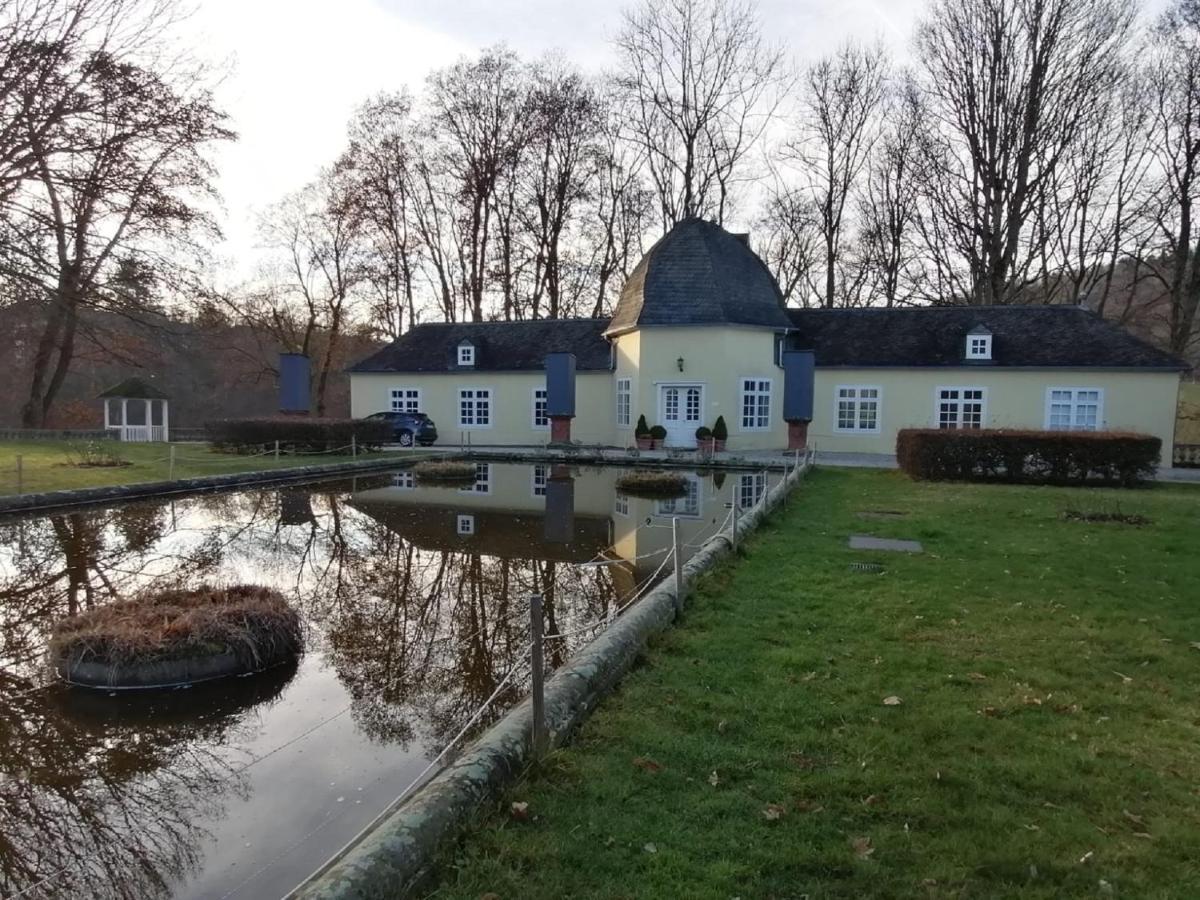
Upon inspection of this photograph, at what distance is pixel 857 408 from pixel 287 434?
18862 millimetres

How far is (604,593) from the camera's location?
7875mm

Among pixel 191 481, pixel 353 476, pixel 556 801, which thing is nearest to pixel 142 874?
pixel 556 801

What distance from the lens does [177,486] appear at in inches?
627

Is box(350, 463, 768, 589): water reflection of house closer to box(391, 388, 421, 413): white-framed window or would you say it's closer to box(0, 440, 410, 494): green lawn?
box(0, 440, 410, 494): green lawn

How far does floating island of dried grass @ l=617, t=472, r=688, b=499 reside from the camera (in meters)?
16.3

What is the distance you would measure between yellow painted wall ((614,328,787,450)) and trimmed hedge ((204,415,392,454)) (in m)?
9.58

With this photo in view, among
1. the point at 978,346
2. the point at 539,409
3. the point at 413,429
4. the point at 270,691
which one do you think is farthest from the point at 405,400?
the point at 270,691

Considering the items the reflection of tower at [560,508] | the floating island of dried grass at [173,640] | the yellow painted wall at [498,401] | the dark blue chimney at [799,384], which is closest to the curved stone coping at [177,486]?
the reflection of tower at [560,508]

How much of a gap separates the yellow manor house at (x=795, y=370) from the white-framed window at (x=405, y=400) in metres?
2.26

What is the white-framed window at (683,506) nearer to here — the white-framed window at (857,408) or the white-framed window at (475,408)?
the white-framed window at (857,408)

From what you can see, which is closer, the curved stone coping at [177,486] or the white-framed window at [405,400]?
the curved stone coping at [177,486]

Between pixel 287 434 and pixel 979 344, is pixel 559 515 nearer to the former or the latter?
pixel 287 434

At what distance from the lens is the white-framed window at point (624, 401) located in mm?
26625

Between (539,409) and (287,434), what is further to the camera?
(539,409)
